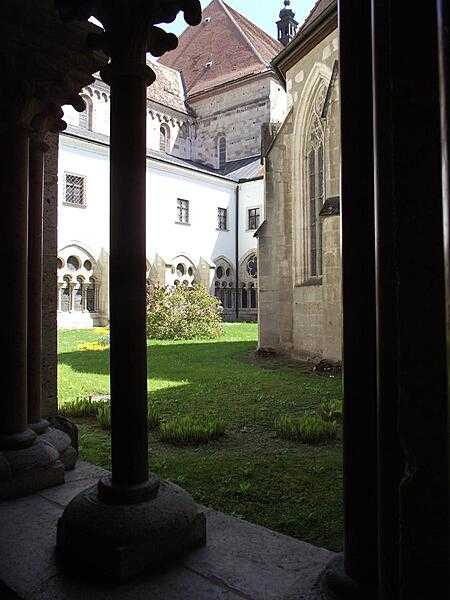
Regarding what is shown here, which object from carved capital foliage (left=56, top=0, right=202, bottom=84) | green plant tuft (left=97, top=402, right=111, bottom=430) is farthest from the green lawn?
carved capital foliage (left=56, top=0, right=202, bottom=84)

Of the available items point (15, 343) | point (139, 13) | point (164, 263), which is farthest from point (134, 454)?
point (164, 263)

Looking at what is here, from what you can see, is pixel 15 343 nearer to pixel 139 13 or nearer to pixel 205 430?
pixel 139 13

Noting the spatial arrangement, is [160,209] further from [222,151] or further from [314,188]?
[314,188]

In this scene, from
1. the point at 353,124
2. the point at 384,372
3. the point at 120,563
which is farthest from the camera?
the point at 120,563

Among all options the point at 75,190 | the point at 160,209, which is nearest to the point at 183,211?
the point at 160,209

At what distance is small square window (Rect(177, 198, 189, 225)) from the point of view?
88.7ft

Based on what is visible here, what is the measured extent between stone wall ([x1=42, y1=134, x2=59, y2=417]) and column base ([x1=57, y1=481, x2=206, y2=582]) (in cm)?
138

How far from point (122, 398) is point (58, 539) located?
57cm

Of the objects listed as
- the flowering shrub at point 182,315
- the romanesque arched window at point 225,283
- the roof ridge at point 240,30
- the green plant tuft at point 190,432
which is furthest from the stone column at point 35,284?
the roof ridge at point 240,30

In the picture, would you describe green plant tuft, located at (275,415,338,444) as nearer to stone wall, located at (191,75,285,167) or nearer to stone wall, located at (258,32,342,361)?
stone wall, located at (258,32,342,361)

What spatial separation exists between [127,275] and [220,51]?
119 feet

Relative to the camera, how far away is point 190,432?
461cm

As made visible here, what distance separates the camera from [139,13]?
2.02 m

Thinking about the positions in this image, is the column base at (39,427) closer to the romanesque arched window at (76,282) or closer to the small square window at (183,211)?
the romanesque arched window at (76,282)
